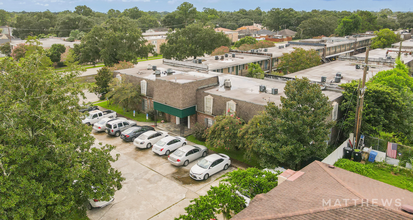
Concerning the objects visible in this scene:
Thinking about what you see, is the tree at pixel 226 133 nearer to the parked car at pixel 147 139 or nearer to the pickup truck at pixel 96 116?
the parked car at pixel 147 139

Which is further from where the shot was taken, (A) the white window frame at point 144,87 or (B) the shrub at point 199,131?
(A) the white window frame at point 144,87

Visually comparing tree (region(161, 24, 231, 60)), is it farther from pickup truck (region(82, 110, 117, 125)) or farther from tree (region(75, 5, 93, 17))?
tree (region(75, 5, 93, 17))

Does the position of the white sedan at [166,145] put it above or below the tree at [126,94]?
below

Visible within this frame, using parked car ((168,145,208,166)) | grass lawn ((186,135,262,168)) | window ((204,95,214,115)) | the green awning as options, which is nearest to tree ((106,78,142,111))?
the green awning

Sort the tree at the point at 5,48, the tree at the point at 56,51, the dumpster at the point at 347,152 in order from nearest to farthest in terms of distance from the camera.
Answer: the dumpster at the point at 347,152 < the tree at the point at 56,51 < the tree at the point at 5,48

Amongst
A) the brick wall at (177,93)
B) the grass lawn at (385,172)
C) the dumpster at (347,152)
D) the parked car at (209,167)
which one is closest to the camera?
the grass lawn at (385,172)

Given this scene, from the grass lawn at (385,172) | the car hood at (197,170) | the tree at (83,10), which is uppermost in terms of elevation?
the tree at (83,10)

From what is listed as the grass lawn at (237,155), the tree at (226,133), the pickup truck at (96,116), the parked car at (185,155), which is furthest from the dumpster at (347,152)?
the pickup truck at (96,116)
